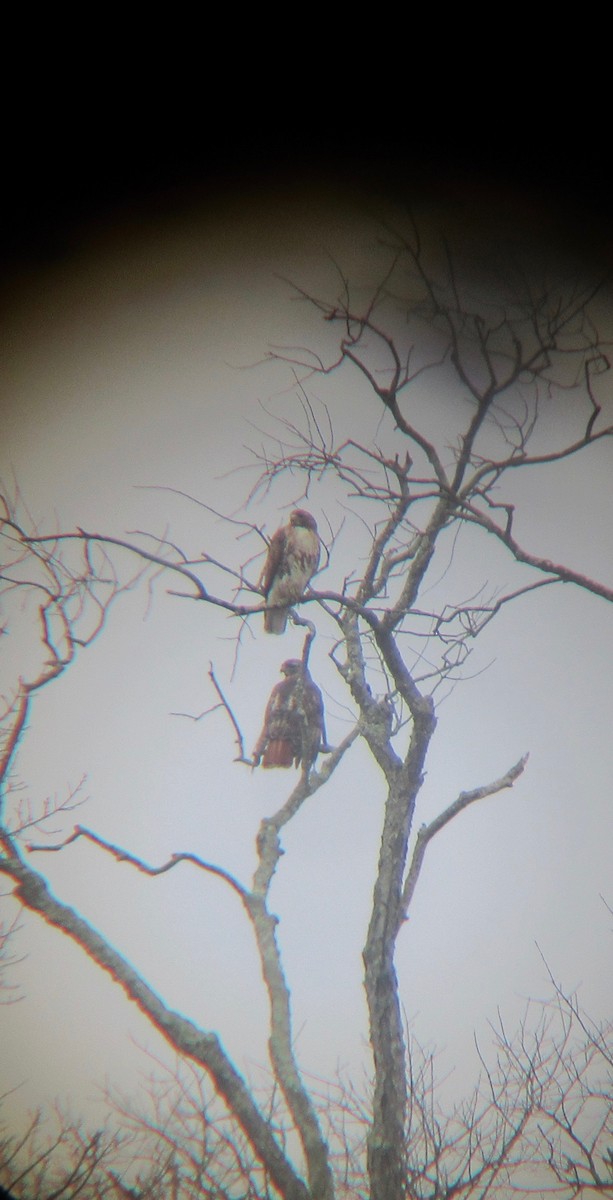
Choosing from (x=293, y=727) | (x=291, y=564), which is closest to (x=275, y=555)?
(x=291, y=564)

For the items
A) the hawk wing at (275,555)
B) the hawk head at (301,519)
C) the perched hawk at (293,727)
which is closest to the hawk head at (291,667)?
the perched hawk at (293,727)

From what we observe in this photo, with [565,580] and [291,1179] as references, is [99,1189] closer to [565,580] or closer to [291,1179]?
[291,1179]

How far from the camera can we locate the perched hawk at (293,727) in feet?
14.5

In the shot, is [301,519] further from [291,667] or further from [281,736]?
[281,736]

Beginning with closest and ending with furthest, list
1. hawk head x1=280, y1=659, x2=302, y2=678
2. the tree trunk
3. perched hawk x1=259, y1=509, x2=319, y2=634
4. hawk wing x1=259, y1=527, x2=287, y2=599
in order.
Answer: the tree trunk < hawk wing x1=259, y1=527, x2=287, y2=599 < hawk head x1=280, y1=659, x2=302, y2=678 < perched hawk x1=259, y1=509, x2=319, y2=634

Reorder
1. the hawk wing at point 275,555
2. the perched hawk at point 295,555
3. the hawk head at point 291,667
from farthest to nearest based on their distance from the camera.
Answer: the perched hawk at point 295,555 < the hawk head at point 291,667 < the hawk wing at point 275,555

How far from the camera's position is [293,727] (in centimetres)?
448

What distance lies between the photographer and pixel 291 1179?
9.64 ft

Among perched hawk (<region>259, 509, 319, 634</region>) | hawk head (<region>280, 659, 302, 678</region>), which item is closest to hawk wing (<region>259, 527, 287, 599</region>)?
perched hawk (<region>259, 509, 319, 634</region>)

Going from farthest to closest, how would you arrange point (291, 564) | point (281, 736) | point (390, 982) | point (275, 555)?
point (291, 564), point (275, 555), point (281, 736), point (390, 982)

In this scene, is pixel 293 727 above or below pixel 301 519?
below

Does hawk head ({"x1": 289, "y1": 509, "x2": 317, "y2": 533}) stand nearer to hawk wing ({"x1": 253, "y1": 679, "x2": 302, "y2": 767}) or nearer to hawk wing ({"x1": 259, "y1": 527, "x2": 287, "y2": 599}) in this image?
hawk wing ({"x1": 259, "y1": 527, "x2": 287, "y2": 599})

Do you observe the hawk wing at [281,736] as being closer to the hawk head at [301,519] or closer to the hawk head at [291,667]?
the hawk head at [291,667]

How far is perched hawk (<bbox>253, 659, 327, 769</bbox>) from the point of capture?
4.42 m
